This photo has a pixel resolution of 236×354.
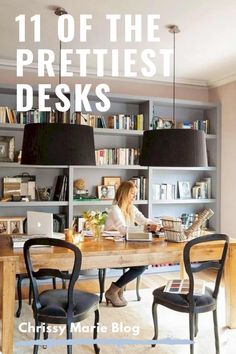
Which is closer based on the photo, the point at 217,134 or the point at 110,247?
the point at 110,247

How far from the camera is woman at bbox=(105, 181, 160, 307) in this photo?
3599 millimetres

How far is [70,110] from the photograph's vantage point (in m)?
4.73

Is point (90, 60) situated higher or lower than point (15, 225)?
higher

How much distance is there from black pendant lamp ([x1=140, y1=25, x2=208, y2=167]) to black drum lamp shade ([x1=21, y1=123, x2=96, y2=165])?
544 mm

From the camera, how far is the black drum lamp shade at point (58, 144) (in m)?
2.50

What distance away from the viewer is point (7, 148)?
15.1 ft

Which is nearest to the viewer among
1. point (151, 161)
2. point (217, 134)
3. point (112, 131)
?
point (151, 161)

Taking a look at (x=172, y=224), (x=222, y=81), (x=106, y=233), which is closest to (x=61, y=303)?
(x=106, y=233)

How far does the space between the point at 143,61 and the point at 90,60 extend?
62 centimetres

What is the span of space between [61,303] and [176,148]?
50.9 inches

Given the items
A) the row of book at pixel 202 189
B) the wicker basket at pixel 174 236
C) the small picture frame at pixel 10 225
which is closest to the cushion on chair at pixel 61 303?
the wicker basket at pixel 174 236

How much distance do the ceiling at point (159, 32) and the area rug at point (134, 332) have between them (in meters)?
2.56

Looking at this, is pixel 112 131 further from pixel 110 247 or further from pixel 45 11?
pixel 110 247

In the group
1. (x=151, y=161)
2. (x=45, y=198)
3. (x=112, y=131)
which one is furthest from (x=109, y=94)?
(x=151, y=161)
